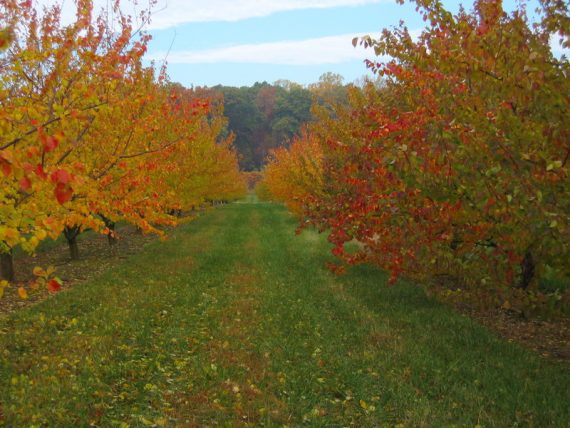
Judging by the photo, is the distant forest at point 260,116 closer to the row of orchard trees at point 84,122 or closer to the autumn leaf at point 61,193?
the row of orchard trees at point 84,122

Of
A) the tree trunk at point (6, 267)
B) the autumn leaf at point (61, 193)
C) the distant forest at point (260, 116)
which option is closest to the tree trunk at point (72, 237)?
the tree trunk at point (6, 267)

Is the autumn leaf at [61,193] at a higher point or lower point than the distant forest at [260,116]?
lower

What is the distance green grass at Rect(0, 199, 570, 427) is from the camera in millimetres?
5105

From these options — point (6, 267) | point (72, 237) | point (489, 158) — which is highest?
point (489, 158)

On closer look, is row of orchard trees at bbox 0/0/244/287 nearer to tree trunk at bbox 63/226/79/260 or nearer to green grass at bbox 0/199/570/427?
tree trunk at bbox 63/226/79/260

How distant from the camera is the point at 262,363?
6.52m

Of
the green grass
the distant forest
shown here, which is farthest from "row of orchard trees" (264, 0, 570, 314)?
the distant forest

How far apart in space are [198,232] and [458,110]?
18969 mm

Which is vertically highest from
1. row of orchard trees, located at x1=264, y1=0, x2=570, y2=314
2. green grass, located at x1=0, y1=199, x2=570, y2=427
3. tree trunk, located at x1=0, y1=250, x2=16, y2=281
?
row of orchard trees, located at x1=264, y1=0, x2=570, y2=314

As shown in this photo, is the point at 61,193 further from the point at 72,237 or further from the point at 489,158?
the point at 72,237

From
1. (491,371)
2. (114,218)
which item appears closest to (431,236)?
(491,371)

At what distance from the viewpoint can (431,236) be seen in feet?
22.1

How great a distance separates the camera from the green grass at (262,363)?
5.11 meters

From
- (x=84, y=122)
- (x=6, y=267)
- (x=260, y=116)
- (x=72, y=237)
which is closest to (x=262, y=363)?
(x=84, y=122)
